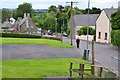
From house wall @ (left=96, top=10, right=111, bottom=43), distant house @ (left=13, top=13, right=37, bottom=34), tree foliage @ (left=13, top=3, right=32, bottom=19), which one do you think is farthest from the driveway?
tree foliage @ (left=13, top=3, right=32, bottom=19)

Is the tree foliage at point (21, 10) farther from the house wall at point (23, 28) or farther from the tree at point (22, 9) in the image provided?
the house wall at point (23, 28)

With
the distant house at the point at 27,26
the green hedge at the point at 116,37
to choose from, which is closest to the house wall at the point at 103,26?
the green hedge at the point at 116,37

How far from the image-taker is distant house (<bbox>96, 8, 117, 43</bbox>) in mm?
60156

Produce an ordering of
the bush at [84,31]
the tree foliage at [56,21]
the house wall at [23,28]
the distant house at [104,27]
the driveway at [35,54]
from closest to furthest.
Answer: the driveway at [35,54] < the distant house at [104,27] < the bush at [84,31] < the tree foliage at [56,21] < the house wall at [23,28]

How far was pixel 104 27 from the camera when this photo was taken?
62.0 m

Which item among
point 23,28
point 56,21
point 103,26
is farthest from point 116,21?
point 23,28

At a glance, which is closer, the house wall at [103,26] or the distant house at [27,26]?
the house wall at [103,26]

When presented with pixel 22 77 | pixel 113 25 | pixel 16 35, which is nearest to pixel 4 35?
pixel 16 35

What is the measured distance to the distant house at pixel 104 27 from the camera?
60156 mm

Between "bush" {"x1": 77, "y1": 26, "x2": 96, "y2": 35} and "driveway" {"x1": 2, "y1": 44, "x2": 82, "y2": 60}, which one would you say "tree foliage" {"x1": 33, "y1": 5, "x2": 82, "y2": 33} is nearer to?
"bush" {"x1": 77, "y1": 26, "x2": 96, "y2": 35}

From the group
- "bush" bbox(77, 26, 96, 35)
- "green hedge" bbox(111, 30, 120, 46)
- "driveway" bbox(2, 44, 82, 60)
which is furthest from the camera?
"bush" bbox(77, 26, 96, 35)

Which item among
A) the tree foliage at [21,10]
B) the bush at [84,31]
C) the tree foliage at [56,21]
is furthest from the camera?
the tree foliage at [21,10]

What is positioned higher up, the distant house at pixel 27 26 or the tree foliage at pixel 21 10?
the tree foliage at pixel 21 10

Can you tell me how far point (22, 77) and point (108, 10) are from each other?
5060 cm
